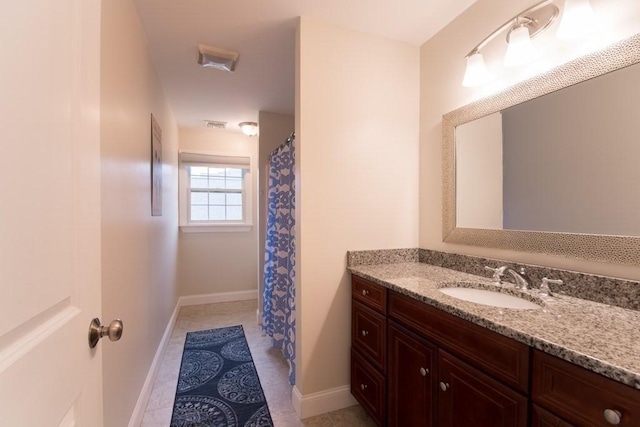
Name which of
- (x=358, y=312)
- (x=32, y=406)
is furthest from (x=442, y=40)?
(x=32, y=406)

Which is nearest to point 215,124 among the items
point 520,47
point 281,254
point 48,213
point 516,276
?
point 281,254

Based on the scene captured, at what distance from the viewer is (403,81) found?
1941 millimetres

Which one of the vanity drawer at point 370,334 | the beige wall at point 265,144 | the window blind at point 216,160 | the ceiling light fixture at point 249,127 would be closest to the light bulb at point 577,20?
the vanity drawer at point 370,334

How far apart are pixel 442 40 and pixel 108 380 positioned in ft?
8.43

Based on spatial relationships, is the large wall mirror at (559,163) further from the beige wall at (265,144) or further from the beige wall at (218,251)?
the beige wall at (218,251)

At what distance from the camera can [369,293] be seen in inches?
62.3

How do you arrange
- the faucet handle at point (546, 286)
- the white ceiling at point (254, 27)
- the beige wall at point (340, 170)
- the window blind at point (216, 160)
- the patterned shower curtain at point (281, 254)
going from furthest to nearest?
the window blind at point (216, 160)
the patterned shower curtain at point (281, 254)
the beige wall at point (340, 170)
the white ceiling at point (254, 27)
the faucet handle at point (546, 286)

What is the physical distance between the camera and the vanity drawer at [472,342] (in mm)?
832

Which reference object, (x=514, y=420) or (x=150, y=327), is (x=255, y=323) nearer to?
(x=150, y=327)

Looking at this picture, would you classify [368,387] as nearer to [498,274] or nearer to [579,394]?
[498,274]

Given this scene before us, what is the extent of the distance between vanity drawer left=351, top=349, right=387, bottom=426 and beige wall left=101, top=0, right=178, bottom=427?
123cm

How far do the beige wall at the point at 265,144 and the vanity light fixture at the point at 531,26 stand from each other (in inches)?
84.1

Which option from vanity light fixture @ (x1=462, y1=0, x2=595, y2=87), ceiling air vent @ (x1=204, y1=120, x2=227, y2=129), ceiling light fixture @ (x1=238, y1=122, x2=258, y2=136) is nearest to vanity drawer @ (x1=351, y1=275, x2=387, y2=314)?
vanity light fixture @ (x1=462, y1=0, x2=595, y2=87)

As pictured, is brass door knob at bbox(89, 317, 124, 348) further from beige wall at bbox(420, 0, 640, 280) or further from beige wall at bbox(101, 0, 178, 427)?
beige wall at bbox(420, 0, 640, 280)
